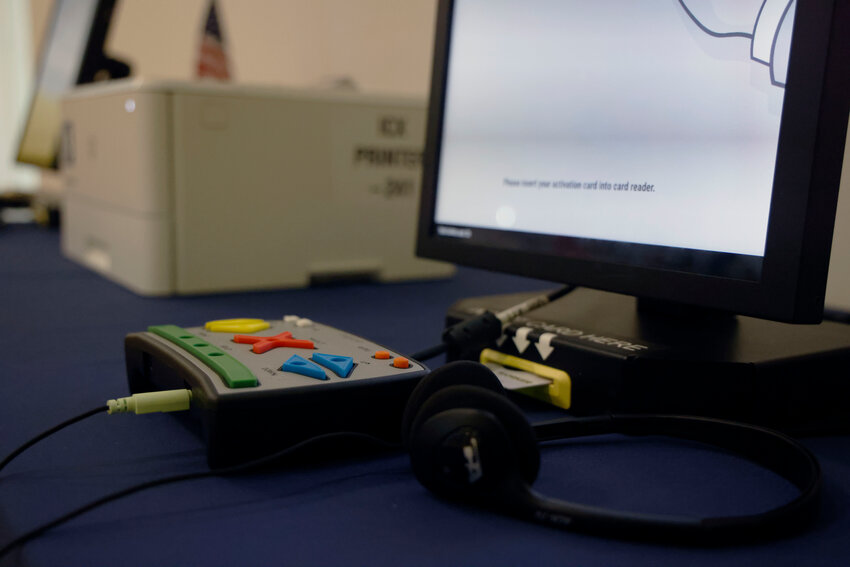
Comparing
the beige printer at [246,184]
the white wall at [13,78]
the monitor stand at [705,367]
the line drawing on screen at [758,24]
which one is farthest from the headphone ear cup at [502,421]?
the white wall at [13,78]

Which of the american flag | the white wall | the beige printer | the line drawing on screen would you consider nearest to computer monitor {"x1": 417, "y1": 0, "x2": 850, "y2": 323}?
the line drawing on screen

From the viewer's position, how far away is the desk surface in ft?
0.86

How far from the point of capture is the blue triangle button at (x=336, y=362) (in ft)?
1.16

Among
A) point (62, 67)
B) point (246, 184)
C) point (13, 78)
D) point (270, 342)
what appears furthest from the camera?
point (13, 78)

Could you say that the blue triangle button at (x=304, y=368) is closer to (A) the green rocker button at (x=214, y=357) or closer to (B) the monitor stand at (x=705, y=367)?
(A) the green rocker button at (x=214, y=357)

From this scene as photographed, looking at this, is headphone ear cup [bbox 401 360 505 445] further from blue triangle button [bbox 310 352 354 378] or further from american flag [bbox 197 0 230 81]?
american flag [bbox 197 0 230 81]

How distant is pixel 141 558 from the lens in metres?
0.26

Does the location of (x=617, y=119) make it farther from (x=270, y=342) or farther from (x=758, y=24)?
(x=270, y=342)

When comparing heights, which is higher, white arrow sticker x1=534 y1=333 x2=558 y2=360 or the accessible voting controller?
white arrow sticker x1=534 y1=333 x2=558 y2=360

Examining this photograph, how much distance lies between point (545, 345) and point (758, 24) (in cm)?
20

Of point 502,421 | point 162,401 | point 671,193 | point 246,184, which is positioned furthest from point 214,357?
point 246,184

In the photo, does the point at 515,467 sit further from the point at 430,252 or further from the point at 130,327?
the point at 130,327

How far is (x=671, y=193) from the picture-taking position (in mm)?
407

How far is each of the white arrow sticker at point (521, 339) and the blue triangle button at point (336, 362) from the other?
0.11 meters
